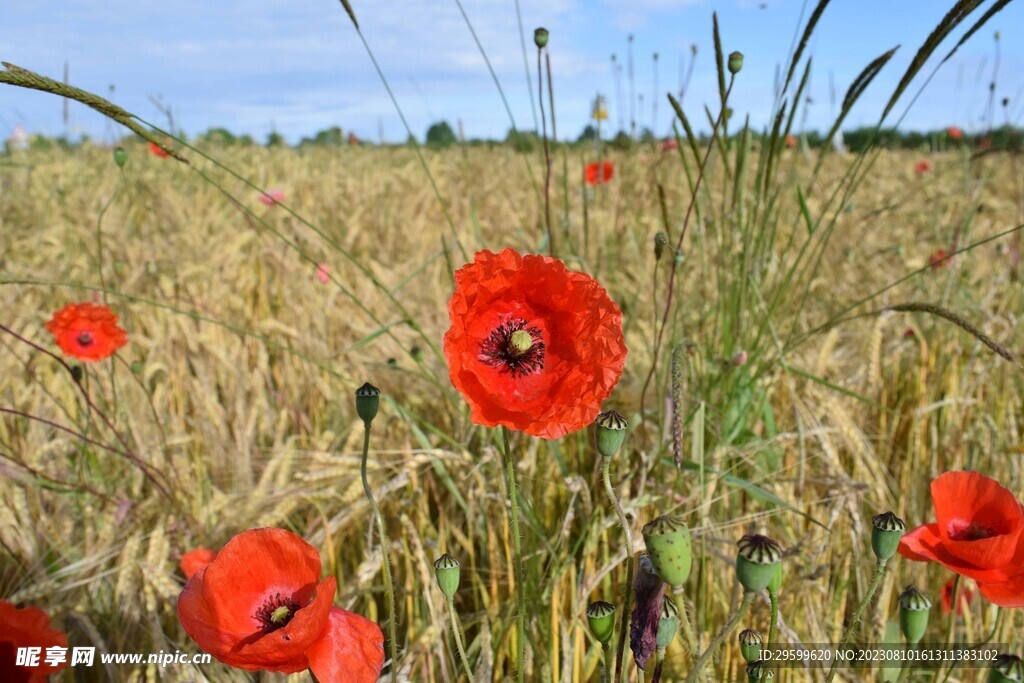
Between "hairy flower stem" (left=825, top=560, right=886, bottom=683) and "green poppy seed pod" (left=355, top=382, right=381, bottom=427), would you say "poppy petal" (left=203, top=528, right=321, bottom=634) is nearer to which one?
"green poppy seed pod" (left=355, top=382, right=381, bottom=427)

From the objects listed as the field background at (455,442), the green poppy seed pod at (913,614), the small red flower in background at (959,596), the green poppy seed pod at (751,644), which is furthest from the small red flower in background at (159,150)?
→ the small red flower in background at (959,596)

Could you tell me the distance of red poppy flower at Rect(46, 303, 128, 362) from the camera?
1772 millimetres

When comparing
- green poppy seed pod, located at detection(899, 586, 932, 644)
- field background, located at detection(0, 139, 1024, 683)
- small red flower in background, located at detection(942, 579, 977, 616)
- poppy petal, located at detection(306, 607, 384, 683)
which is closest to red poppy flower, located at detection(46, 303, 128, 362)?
field background, located at detection(0, 139, 1024, 683)

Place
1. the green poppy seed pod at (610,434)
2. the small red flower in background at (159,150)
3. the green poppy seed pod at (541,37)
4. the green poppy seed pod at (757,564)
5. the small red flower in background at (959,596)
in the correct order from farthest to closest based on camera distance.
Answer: the small red flower in background at (959,596)
the green poppy seed pod at (541,37)
the small red flower in background at (159,150)
the green poppy seed pod at (610,434)
the green poppy seed pod at (757,564)

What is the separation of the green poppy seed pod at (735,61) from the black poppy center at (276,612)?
38.8 inches

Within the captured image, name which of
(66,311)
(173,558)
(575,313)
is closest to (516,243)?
(66,311)

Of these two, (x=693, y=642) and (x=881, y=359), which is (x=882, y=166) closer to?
(x=881, y=359)

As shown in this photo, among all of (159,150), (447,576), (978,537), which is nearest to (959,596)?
(978,537)

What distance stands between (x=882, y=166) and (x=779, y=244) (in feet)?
16.3

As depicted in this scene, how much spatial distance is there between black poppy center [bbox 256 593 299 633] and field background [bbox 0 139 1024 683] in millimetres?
207

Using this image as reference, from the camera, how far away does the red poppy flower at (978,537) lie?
2.70ft

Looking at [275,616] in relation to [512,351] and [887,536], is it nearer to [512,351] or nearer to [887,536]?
[512,351]

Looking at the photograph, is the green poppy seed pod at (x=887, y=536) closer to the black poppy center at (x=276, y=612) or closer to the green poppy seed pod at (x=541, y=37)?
the black poppy center at (x=276, y=612)

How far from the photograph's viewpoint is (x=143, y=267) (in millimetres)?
2537
